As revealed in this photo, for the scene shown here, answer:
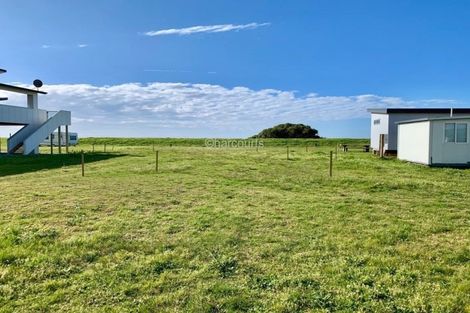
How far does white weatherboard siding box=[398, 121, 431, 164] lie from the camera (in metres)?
18.2

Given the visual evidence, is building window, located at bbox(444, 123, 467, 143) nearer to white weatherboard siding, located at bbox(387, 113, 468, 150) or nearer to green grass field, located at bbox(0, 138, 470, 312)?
white weatherboard siding, located at bbox(387, 113, 468, 150)

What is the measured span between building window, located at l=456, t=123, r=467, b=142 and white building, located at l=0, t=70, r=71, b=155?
23.6 metres

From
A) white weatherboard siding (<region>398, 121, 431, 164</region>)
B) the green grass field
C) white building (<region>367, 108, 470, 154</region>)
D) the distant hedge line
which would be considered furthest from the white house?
the distant hedge line

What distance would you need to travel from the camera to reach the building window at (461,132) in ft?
58.9

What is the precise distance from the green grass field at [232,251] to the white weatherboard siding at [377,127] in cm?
1745

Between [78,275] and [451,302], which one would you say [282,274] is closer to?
[451,302]

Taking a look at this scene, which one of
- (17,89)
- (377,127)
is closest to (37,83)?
(17,89)

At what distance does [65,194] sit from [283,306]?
7.40 m

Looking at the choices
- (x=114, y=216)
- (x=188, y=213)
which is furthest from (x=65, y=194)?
(x=188, y=213)

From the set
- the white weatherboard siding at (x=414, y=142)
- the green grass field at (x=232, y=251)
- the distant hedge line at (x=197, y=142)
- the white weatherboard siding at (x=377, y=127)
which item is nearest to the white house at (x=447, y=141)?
the white weatherboard siding at (x=414, y=142)

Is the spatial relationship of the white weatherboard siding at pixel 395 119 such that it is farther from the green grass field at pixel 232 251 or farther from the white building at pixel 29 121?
the white building at pixel 29 121

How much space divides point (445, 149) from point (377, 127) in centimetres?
1015

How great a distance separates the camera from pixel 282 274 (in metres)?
4.20

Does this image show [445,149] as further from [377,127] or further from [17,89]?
[17,89]
